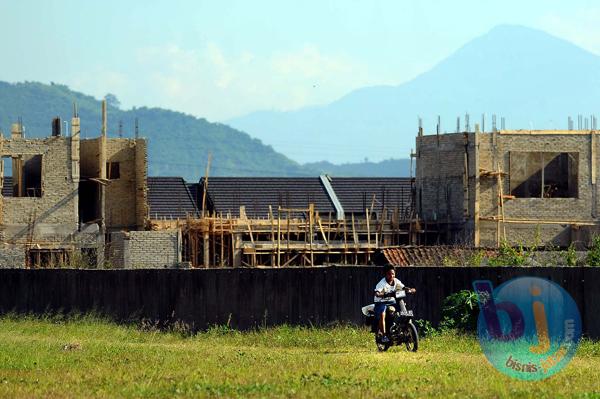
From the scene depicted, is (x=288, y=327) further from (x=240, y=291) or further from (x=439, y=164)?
(x=439, y=164)

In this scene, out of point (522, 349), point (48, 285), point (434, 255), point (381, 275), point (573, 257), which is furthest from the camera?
point (434, 255)

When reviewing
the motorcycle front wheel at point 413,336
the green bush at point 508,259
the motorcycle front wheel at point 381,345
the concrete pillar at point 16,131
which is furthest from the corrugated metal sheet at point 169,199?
the motorcycle front wheel at point 413,336

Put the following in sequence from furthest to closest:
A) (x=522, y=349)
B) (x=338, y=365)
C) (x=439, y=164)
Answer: (x=439, y=164) → (x=522, y=349) → (x=338, y=365)

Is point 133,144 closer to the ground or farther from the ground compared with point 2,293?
farther from the ground

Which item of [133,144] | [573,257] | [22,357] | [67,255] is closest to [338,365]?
[22,357]

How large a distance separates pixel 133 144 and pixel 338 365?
34673mm

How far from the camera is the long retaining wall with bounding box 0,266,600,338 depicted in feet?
97.1

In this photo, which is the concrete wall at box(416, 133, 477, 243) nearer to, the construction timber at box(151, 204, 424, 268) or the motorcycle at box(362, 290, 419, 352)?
the construction timber at box(151, 204, 424, 268)

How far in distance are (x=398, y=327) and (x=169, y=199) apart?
4525 cm

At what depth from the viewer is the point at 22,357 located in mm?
24781

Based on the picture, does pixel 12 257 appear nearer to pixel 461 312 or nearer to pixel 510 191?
pixel 510 191

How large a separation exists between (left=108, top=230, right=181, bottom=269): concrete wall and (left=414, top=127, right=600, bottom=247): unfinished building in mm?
10825

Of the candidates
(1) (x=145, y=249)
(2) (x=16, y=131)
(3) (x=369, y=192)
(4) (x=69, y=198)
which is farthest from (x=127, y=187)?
(3) (x=369, y=192)

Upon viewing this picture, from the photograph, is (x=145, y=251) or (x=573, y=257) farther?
(x=145, y=251)
